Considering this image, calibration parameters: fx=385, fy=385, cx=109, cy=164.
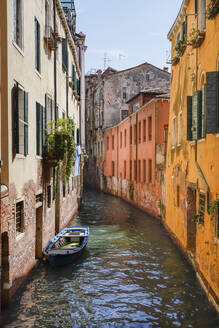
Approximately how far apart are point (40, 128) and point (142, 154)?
15.2 metres

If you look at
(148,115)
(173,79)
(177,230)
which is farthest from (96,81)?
(177,230)

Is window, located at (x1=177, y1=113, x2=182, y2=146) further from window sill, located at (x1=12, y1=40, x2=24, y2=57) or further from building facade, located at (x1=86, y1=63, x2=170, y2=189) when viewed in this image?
building facade, located at (x1=86, y1=63, x2=170, y2=189)

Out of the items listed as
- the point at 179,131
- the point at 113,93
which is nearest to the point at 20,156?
the point at 179,131

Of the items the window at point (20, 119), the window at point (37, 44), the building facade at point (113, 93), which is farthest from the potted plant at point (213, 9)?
the building facade at point (113, 93)

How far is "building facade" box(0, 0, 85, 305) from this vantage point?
27.0 ft

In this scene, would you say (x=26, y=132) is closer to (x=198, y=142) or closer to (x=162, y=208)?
(x=198, y=142)

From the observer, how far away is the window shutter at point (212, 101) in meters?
8.34

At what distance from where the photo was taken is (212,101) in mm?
8438

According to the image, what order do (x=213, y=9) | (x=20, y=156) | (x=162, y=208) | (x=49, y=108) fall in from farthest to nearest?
(x=162, y=208), (x=49, y=108), (x=20, y=156), (x=213, y=9)

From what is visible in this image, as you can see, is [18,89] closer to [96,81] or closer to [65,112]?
[65,112]

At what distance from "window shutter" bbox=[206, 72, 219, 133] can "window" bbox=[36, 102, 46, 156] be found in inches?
210

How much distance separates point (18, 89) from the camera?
9.33 meters

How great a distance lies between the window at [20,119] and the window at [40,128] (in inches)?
65.1

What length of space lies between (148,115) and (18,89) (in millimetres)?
16070
